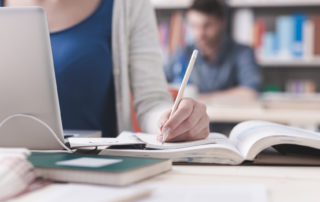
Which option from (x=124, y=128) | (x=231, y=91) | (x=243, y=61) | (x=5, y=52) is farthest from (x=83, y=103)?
(x=243, y=61)

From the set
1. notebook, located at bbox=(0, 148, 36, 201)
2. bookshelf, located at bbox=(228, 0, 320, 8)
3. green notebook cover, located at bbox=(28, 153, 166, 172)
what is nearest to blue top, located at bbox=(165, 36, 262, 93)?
bookshelf, located at bbox=(228, 0, 320, 8)

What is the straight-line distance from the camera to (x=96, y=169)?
566mm

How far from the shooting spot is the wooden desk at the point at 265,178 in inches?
22.5

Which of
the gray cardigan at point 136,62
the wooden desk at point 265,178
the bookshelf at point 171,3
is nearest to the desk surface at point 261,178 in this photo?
the wooden desk at point 265,178

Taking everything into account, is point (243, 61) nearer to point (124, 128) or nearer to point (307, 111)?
point (307, 111)

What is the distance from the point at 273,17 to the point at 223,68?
2.51 ft

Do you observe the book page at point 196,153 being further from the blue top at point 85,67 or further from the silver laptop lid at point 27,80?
the blue top at point 85,67

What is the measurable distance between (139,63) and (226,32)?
245 centimetres

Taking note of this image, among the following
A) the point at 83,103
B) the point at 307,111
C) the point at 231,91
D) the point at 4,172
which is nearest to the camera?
the point at 4,172

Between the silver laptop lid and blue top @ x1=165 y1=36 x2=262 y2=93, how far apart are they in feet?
8.25

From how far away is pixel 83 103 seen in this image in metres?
1.23

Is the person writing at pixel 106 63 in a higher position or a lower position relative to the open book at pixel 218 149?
higher

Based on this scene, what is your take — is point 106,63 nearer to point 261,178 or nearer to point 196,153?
point 196,153

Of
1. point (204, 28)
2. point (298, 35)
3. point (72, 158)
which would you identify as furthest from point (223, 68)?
point (72, 158)
